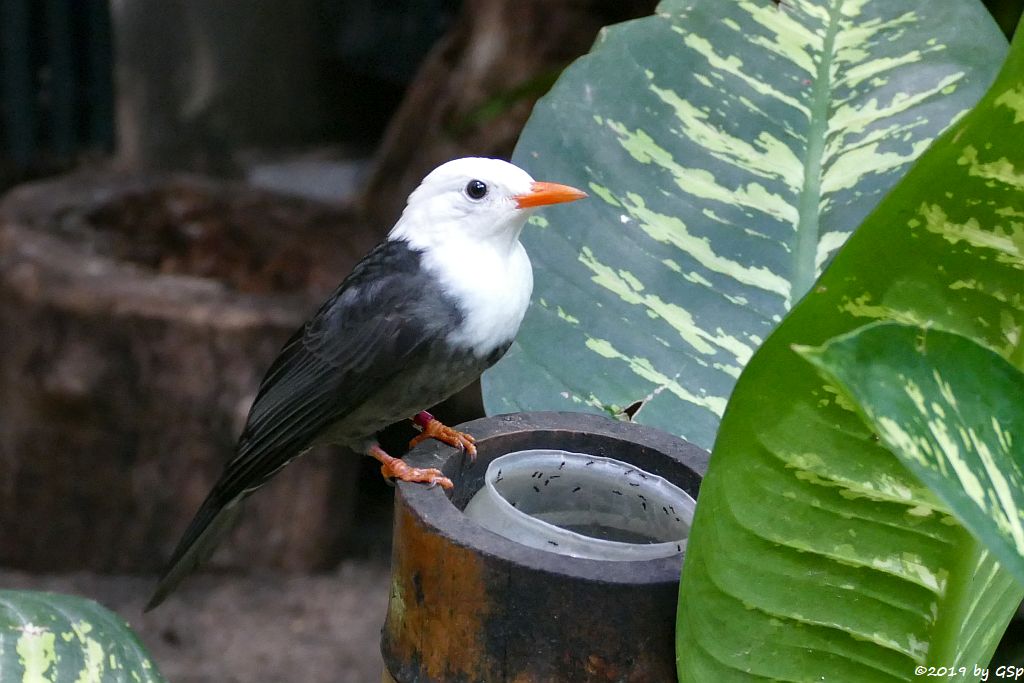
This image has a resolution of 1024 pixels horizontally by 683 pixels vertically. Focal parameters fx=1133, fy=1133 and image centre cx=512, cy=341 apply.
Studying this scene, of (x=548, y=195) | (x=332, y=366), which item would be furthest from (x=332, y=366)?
(x=548, y=195)

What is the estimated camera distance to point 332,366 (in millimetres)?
1647

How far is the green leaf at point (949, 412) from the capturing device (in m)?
0.59

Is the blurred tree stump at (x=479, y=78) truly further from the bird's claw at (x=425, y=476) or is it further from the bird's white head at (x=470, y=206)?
the bird's claw at (x=425, y=476)

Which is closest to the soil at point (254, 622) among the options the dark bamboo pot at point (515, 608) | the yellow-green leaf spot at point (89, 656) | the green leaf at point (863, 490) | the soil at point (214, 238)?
the soil at point (214, 238)

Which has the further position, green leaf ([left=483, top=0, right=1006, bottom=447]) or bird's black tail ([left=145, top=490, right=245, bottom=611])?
bird's black tail ([left=145, top=490, right=245, bottom=611])

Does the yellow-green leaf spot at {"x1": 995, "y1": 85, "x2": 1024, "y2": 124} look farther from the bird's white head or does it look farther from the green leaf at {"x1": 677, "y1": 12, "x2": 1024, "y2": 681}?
the bird's white head

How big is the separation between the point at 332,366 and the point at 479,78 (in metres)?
2.04

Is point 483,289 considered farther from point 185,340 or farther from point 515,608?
point 185,340

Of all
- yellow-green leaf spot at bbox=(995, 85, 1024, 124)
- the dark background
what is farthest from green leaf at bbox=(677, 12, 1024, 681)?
the dark background

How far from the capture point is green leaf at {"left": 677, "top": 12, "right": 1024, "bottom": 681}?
72 cm

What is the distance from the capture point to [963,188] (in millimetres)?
734

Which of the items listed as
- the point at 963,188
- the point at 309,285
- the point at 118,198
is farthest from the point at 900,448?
the point at 118,198

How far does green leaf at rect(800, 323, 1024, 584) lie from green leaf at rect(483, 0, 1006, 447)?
64 centimetres

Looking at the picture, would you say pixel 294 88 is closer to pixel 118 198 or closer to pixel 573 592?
pixel 118 198
